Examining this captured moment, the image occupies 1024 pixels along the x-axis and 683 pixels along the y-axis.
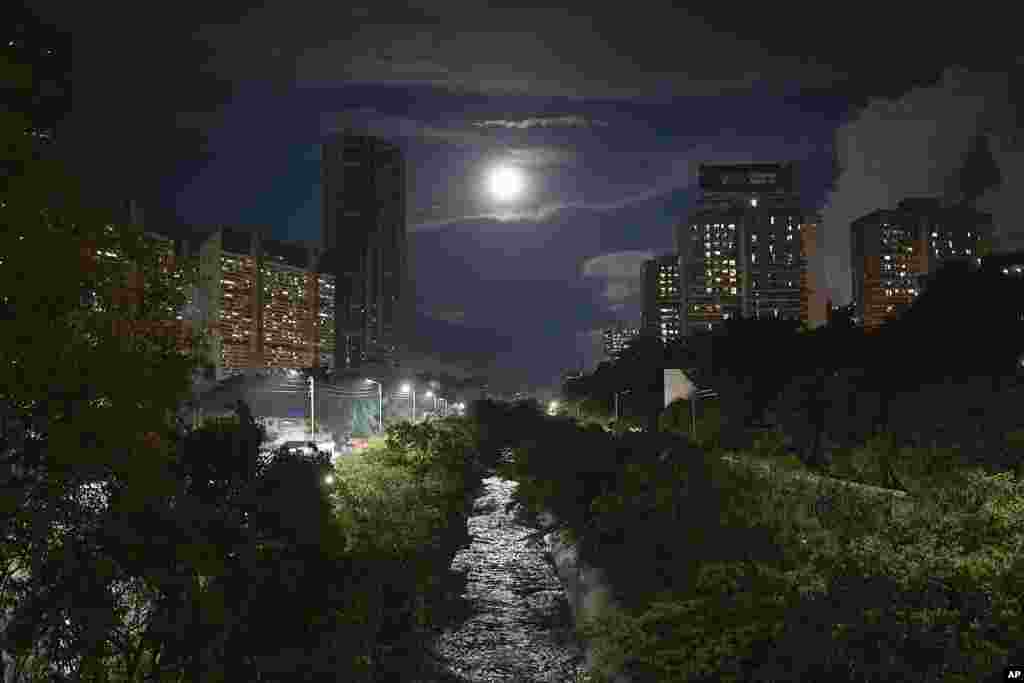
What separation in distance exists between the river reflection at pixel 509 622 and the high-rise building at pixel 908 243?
143806 mm

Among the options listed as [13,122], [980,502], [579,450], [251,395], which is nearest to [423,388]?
[251,395]

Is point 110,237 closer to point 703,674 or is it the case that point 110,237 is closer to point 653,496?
point 703,674

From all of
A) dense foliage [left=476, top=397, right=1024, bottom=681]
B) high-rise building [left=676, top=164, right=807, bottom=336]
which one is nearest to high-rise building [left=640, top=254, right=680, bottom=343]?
high-rise building [left=676, top=164, right=807, bottom=336]

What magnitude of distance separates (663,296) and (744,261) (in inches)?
987

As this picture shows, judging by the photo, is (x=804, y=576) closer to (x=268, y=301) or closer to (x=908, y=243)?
(x=268, y=301)

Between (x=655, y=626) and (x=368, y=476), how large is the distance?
1415 centimetres

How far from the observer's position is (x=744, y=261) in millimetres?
160625

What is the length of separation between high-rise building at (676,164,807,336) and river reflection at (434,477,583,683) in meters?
132

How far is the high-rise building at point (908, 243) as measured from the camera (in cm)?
15850

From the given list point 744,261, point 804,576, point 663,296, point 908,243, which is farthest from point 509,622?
point 663,296

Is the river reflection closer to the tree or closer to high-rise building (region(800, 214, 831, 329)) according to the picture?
the tree

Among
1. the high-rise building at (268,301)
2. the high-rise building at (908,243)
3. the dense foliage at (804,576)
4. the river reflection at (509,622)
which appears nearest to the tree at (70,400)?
the dense foliage at (804,576)

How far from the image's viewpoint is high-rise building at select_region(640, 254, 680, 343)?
588 ft

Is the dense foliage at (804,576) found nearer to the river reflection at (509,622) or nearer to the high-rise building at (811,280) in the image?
the river reflection at (509,622)
